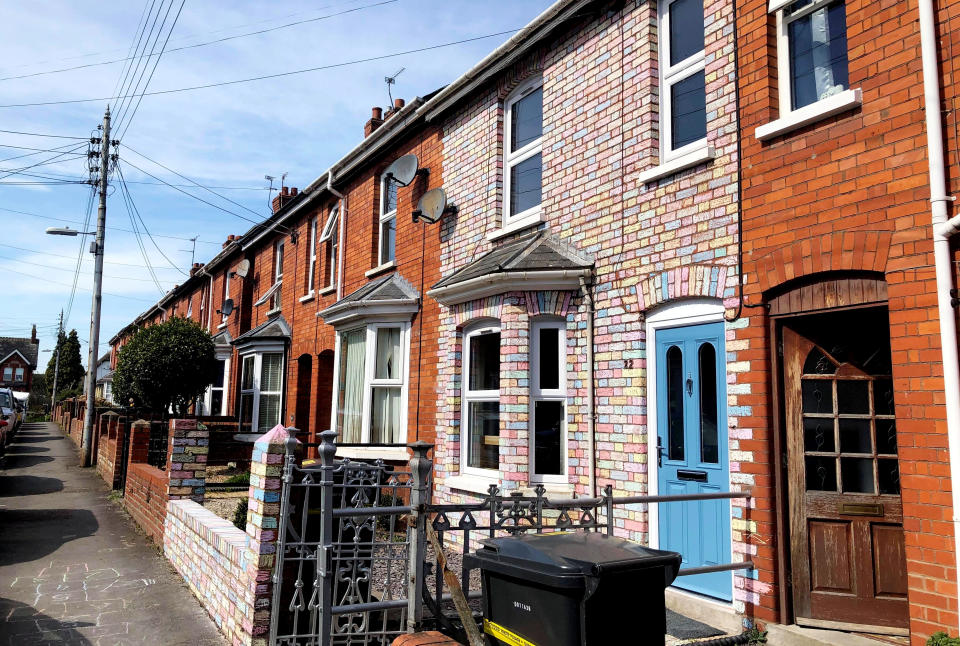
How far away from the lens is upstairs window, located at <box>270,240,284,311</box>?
1784cm

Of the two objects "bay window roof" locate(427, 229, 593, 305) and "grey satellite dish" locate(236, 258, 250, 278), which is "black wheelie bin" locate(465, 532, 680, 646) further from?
"grey satellite dish" locate(236, 258, 250, 278)

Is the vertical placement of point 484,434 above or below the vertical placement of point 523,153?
below

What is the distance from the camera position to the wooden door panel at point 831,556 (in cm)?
497

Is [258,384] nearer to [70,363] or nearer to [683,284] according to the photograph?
[683,284]

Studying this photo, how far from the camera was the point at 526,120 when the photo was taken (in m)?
8.99

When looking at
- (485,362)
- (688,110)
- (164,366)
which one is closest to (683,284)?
(688,110)

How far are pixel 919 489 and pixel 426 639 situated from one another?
3191 millimetres

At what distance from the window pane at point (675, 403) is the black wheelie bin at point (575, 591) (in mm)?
3029

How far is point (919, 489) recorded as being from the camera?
4.38 metres

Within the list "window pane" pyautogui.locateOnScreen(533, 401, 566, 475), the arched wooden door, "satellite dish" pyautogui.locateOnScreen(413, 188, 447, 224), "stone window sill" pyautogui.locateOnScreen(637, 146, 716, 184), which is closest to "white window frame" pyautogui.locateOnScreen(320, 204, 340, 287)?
"satellite dish" pyautogui.locateOnScreen(413, 188, 447, 224)

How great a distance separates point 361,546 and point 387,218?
7761 millimetres

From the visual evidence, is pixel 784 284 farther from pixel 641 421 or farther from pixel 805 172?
pixel 641 421

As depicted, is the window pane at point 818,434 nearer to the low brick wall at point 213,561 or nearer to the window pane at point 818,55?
the window pane at point 818,55

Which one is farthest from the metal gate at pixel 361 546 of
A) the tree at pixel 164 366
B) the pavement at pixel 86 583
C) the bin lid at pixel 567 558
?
the tree at pixel 164 366
